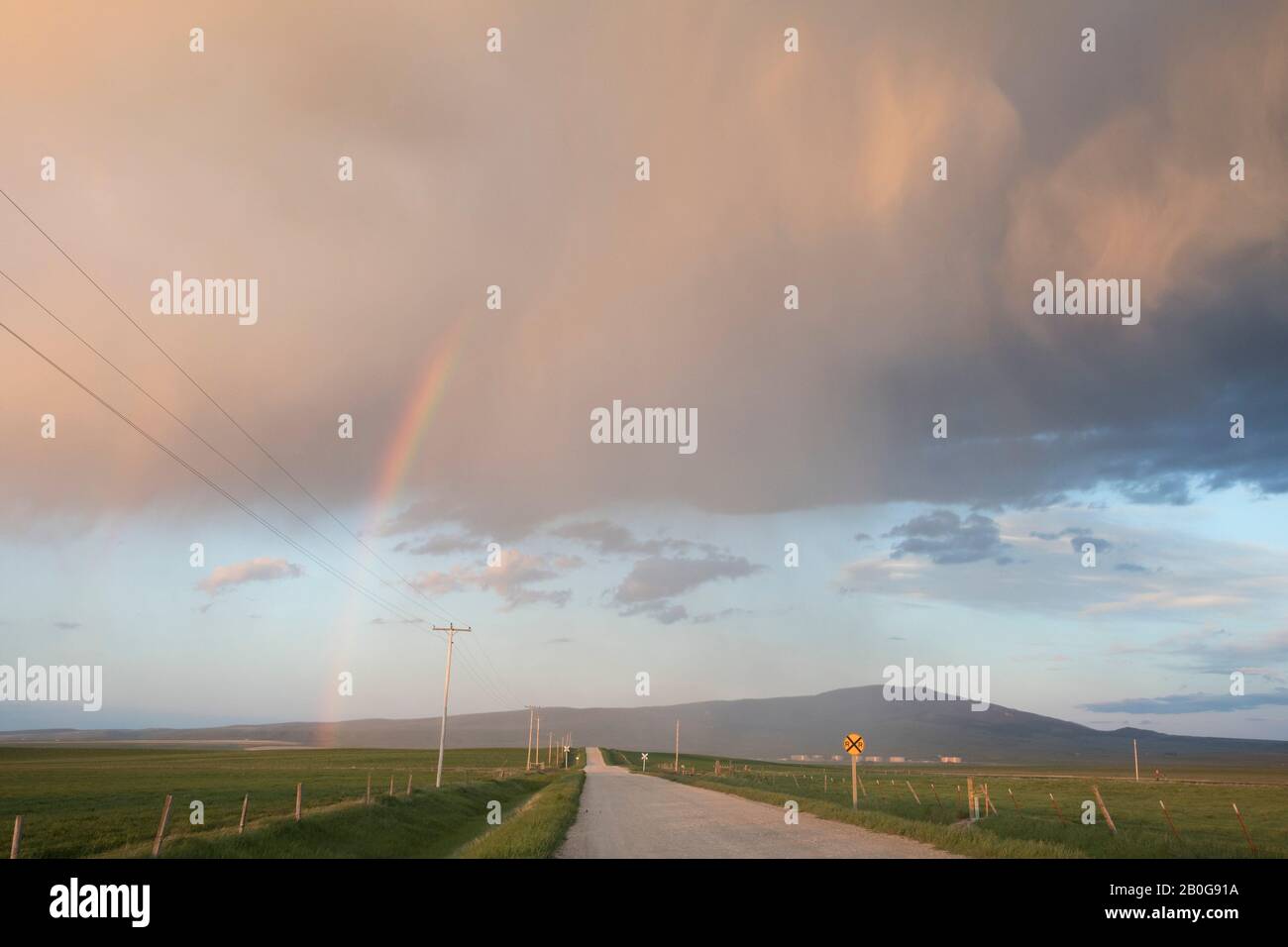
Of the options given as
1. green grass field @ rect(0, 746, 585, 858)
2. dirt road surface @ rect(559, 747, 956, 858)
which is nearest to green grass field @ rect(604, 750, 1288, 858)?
dirt road surface @ rect(559, 747, 956, 858)

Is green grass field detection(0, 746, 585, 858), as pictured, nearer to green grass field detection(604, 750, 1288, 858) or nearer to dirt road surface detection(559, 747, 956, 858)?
dirt road surface detection(559, 747, 956, 858)

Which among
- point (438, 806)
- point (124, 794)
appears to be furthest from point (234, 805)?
point (124, 794)

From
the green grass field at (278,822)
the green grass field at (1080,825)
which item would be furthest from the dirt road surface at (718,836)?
the green grass field at (278,822)

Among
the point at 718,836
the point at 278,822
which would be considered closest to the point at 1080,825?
the point at 718,836

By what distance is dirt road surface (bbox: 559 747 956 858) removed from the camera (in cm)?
2006

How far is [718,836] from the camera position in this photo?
2419 centimetres

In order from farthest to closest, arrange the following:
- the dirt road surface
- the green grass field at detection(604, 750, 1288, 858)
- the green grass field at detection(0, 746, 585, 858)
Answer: the green grass field at detection(0, 746, 585, 858), the green grass field at detection(604, 750, 1288, 858), the dirt road surface

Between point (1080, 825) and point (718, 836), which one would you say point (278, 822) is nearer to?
point (718, 836)

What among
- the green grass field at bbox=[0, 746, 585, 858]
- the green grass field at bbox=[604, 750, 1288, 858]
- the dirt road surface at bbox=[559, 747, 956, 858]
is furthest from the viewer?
the green grass field at bbox=[0, 746, 585, 858]

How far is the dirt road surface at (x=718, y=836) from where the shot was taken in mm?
20062

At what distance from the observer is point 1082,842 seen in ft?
76.5

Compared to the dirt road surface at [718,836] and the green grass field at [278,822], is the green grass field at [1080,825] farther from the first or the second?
the green grass field at [278,822]
